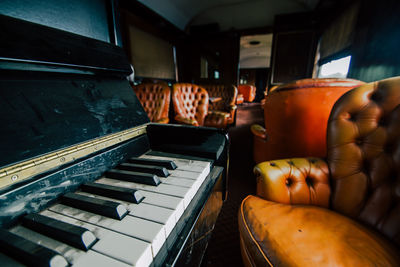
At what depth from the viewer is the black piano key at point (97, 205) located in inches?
16.6

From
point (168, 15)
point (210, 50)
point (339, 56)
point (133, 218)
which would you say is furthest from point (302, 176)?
point (210, 50)

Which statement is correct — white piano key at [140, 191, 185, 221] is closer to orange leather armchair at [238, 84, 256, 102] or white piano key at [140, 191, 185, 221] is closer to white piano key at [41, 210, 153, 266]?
white piano key at [41, 210, 153, 266]

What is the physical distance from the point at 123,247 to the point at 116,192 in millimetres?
186

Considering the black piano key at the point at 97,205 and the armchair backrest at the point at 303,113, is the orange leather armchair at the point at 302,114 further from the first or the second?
the black piano key at the point at 97,205

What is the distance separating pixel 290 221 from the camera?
0.79 meters

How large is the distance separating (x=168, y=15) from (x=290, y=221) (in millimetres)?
6144

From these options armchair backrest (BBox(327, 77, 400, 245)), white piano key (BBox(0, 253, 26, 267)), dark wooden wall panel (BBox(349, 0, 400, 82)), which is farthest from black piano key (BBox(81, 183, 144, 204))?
dark wooden wall panel (BBox(349, 0, 400, 82))

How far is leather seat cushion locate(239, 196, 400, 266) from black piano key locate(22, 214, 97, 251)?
66 centimetres

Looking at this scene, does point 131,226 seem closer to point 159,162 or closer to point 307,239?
point 159,162

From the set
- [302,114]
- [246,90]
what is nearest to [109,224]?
[302,114]

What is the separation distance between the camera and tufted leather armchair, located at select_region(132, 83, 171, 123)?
2908 millimetres

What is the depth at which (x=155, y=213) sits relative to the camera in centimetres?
43

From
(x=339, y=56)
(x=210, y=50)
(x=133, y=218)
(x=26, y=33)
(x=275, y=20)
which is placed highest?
(x=275, y=20)

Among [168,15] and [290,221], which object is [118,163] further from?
[168,15]
